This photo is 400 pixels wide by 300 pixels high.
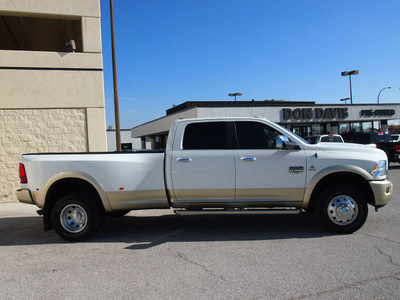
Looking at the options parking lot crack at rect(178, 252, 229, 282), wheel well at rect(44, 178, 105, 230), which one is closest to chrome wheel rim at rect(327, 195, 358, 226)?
parking lot crack at rect(178, 252, 229, 282)

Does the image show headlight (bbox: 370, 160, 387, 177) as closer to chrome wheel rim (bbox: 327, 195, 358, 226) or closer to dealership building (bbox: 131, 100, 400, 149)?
chrome wheel rim (bbox: 327, 195, 358, 226)

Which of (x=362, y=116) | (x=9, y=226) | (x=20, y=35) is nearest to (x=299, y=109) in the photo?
(x=362, y=116)

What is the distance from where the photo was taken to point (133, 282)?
4.02 meters

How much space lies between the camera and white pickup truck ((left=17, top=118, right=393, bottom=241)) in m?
5.69

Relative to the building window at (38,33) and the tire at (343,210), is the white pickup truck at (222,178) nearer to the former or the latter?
the tire at (343,210)

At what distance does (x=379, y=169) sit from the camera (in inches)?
224

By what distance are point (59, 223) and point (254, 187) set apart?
10.9 ft

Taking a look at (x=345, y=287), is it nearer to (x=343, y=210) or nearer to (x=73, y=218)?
(x=343, y=210)

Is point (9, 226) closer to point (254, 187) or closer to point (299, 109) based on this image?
point (254, 187)

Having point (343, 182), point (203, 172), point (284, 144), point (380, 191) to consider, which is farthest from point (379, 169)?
point (203, 172)

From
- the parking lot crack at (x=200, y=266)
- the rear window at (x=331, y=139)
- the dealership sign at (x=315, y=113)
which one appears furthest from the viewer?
the dealership sign at (x=315, y=113)

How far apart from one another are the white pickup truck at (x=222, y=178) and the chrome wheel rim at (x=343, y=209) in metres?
0.02

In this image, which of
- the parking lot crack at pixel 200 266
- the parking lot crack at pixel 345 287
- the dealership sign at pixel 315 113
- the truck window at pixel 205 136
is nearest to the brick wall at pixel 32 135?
the truck window at pixel 205 136

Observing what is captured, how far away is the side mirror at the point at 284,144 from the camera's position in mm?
5505
